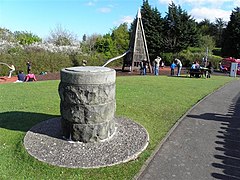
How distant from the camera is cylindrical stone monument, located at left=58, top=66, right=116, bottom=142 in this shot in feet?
16.0

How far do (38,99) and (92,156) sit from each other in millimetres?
5490

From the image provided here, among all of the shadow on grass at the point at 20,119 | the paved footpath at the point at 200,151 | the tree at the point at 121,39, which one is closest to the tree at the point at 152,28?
the tree at the point at 121,39

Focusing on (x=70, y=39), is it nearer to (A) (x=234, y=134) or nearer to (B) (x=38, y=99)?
(B) (x=38, y=99)

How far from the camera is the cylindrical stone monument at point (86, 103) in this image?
16.0 ft

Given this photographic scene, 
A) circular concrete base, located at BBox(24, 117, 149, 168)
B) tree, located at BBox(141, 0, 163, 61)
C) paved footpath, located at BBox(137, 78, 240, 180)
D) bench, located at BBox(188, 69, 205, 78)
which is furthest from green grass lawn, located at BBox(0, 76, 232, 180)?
tree, located at BBox(141, 0, 163, 61)

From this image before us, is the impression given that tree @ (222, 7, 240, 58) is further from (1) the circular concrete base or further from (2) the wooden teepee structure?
(1) the circular concrete base

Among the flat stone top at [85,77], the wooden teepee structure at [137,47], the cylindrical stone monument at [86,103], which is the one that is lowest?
the cylindrical stone monument at [86,103]

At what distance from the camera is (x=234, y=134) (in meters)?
5.90

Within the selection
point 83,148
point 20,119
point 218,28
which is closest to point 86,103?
point 83,148

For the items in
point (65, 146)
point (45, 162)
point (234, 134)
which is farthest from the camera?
point (234, 134)

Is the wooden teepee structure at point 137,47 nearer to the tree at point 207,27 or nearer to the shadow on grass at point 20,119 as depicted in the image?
the shadow on grass at point 20,119

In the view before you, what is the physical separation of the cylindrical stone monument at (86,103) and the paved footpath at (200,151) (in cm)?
144

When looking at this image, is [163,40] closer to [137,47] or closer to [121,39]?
[121,39]

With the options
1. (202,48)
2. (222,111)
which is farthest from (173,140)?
(202,48)
